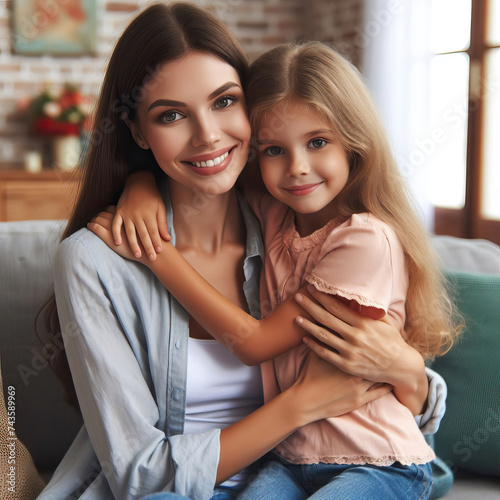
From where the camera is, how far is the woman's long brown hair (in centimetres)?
126

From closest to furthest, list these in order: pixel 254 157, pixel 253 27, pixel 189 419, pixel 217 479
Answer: pixel 217 479 → pixel 189 419 → pixel 254 157 → pixel 253 27

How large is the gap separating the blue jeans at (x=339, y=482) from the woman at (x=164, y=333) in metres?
0.07

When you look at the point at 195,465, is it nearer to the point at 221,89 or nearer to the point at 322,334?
the point at 322,334

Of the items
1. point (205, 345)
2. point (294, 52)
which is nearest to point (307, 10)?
point (294, 52)

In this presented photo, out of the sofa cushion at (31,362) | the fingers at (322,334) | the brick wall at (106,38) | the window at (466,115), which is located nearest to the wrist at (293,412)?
the fingers at (322,334)

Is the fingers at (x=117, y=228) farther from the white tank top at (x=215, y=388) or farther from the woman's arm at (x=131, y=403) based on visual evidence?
the white tank top at (x=215, y=388)

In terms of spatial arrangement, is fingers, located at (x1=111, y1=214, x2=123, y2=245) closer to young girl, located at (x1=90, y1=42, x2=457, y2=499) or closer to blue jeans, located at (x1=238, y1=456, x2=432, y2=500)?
young girl, located at (x1=90, y1=42, x2=457, y2=499)

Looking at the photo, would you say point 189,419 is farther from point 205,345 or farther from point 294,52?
point 294,52

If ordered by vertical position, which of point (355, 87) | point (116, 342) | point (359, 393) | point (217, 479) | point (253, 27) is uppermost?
point (253, 27)

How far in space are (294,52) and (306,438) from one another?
0.81 m

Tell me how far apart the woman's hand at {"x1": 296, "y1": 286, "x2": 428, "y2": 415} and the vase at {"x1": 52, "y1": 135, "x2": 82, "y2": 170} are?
3.35m

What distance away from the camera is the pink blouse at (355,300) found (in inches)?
47.6

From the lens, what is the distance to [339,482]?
1.17 meters

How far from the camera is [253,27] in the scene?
4.84 metres
